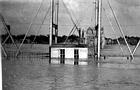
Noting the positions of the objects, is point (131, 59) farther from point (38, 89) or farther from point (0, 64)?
point (0, 64)

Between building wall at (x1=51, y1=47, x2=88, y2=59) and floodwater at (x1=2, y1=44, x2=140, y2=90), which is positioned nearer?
floodwater at (x1=2, y1=44, x2=140, y2=90)

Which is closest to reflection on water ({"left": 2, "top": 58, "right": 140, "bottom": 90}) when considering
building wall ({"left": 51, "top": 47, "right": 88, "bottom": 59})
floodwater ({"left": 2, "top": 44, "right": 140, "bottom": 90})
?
floodwater ({"left": 2, "top": 44, "right": 140, "bottom": 90})

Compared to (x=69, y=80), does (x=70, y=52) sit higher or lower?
higher

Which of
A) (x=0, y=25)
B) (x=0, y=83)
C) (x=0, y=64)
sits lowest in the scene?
(x=0, y=83)

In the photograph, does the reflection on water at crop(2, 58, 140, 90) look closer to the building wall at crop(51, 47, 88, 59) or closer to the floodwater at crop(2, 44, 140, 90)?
the floodwater at crop(2, 44, 140, 90)

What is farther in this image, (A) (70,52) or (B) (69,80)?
(A) (70,52)

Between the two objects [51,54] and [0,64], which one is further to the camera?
[51,54]

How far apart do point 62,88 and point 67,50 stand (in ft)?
63.5

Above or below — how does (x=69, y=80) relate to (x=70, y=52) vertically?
below

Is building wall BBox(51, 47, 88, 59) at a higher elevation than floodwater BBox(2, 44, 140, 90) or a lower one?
higher

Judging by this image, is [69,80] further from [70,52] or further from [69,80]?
[70,52]

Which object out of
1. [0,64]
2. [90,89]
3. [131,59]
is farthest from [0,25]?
[131,59]

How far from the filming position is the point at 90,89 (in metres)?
11.3

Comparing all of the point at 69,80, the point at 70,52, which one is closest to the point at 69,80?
the point at 69,80
